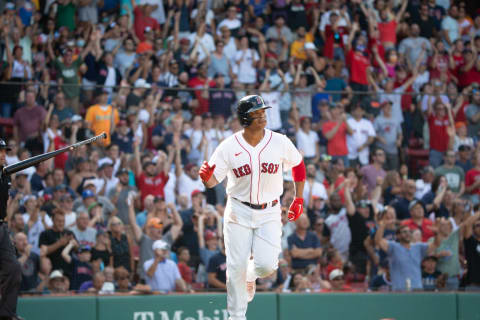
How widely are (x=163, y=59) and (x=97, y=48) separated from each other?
4.00 feet

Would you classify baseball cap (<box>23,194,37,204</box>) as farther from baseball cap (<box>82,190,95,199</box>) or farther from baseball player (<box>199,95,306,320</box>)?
baseball player (<box>199,95,306,320</box>)

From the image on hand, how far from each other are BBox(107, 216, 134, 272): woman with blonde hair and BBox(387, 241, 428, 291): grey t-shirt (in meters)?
3.63

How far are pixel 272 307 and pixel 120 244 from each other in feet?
7.78

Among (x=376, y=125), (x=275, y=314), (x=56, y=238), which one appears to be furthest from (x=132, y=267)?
(x=376, y=125)

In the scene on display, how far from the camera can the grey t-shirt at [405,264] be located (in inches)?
473

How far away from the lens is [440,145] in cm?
1363

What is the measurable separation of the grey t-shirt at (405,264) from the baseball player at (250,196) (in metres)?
4.01

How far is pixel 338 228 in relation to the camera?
12727mm

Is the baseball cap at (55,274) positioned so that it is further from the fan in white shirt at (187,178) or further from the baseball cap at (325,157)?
the baseball cap at (325,157)

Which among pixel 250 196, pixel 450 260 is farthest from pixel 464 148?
pixel 250 196

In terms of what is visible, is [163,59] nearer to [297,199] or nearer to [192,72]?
[192,72]

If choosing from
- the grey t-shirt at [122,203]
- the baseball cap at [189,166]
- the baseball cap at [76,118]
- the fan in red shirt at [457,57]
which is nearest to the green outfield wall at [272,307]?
the grey t-shirt at [122,203]

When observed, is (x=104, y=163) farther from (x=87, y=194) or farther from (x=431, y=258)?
(x=431, y=258)

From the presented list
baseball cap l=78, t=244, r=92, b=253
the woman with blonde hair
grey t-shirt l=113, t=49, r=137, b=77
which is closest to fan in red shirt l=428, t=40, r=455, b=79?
grey t-shirt l=113, t=49, r=137, b=77
